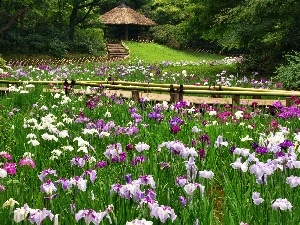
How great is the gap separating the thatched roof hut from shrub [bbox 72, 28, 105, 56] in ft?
24.8

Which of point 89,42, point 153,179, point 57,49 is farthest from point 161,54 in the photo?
point 153,179

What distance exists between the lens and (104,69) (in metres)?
19.7

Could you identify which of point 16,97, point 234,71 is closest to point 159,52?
point 234,71

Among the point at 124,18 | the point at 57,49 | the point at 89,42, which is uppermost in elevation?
the point at 124,18

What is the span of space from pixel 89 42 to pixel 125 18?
11571mm

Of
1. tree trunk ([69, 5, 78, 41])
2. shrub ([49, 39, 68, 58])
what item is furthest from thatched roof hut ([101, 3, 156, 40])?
shrub ([49, 39, 68, 58])

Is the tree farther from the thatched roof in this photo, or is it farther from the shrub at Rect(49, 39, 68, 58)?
the thatched roof

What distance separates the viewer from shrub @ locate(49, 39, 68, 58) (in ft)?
121

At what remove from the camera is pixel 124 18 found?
51.4m

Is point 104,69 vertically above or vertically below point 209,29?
below

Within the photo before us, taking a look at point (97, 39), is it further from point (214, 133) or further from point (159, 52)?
point (214, 133)

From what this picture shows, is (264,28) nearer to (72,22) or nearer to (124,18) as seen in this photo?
(72,22)

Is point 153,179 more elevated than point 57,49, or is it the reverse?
point 153,179

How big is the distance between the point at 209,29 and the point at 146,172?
60.6 ft
